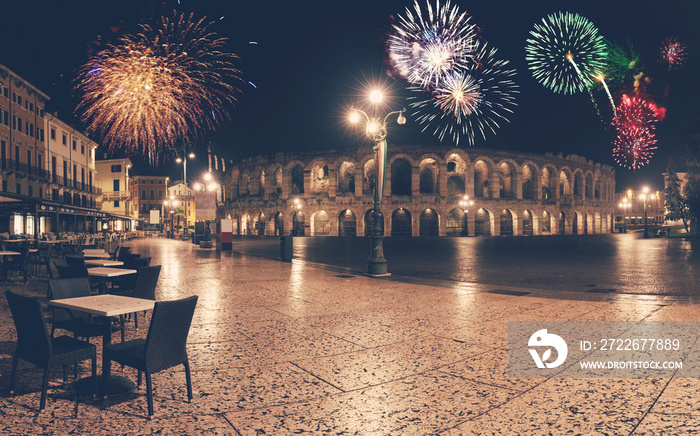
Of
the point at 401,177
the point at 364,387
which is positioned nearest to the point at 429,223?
the point at 401,177

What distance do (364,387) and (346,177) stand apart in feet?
164

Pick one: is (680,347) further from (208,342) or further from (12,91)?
(12,91)

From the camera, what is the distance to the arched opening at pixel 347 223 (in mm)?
51875

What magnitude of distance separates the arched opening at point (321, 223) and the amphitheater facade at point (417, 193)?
0.12m

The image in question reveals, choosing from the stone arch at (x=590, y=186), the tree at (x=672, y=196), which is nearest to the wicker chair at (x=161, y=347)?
the stone arch at (x=590, y=186)

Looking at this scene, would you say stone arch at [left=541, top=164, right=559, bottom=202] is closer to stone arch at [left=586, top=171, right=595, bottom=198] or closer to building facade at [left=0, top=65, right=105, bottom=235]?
stone arch at [left=586, top=171, right=595, bottom=198]

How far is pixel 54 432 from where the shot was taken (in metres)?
3.25

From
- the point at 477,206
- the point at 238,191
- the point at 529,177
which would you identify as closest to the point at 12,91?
the point at 238,191

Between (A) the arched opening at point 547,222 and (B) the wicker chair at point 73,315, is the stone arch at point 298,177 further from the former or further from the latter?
(B) the wicker chair at point 73,315

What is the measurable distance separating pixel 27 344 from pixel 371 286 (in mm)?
7836

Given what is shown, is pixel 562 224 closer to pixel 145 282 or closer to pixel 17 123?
pixel 17 123

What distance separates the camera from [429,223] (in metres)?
51.3

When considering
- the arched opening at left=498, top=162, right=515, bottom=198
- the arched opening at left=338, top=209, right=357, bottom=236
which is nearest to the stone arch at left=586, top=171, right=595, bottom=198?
the arched opening at left=498, top=162, right=515, bottom=198

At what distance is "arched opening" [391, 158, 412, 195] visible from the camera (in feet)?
171
